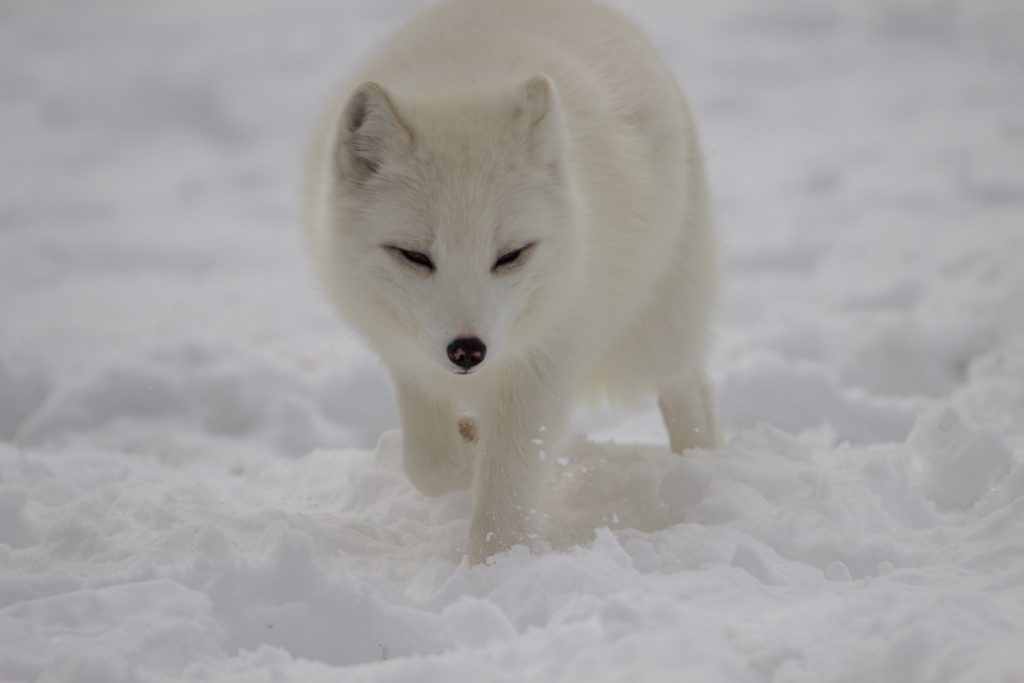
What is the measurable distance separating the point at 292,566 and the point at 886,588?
4.62 ft

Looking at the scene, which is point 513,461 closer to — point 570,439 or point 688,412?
point 570,439

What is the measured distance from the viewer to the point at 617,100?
3973mm

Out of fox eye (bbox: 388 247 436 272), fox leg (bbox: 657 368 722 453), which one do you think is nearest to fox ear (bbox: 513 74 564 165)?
fox eye (bbox: 388 247 436 272)

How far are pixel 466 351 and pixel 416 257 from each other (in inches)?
13.8

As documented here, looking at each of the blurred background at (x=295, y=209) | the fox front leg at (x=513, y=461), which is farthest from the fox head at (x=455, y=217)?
the blurred background at (x=295, y=209)

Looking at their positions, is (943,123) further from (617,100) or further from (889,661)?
(889,661)

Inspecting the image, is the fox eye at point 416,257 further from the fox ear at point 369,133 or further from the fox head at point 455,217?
the fox ear at point 369,133

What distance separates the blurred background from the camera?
222 inches

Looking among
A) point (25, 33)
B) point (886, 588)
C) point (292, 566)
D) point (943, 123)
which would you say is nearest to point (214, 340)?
point (292, 566)

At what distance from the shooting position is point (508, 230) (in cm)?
325

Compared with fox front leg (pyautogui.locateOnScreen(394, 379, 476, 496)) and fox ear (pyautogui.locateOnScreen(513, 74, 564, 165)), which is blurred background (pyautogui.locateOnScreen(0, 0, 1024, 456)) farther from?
fox ear (pyautogui.locateOnScreen(513, 74, 564, 165))

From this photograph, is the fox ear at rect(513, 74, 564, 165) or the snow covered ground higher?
the fox ear at rect(513, 74, 564, 165)

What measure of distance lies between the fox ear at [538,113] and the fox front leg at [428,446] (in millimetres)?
1013

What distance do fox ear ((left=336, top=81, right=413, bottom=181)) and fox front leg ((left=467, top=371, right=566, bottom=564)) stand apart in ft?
2.64
